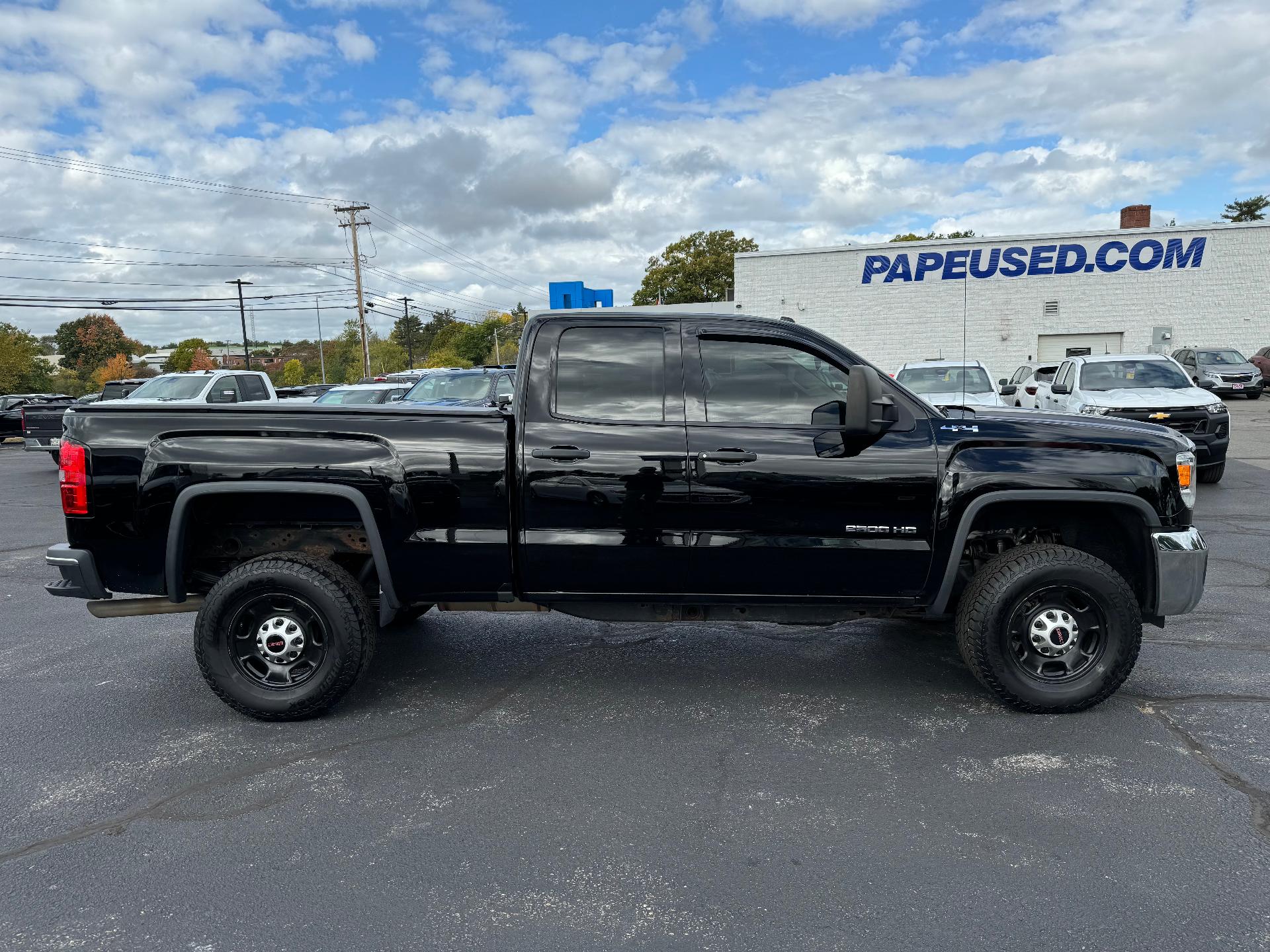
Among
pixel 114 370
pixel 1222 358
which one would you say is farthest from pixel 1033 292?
pixel 114 370

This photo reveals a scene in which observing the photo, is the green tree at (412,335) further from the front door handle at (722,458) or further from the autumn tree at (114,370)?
the front door handle at (722,458)

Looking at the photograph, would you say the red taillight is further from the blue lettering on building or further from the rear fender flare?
the blue lettering on building

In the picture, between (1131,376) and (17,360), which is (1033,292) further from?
(17,360)

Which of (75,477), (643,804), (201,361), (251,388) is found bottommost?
(643,804)

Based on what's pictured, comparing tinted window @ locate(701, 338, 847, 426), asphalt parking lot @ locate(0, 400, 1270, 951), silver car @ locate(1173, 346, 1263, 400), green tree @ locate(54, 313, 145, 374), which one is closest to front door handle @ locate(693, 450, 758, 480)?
tinted window @ locate(701, 338, 847, 426)

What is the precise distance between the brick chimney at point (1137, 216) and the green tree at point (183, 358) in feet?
343

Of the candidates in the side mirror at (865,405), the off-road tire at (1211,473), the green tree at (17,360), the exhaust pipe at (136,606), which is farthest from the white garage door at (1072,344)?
the green tree at (17,360)

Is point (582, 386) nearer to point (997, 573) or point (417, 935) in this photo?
point (997, 573)

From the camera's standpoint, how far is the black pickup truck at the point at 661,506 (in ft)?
13.7

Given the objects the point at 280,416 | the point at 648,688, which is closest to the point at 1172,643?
the point at 648,688

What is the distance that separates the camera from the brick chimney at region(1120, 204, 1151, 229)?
32344 mm

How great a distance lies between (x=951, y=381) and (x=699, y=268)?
5726 centimetres

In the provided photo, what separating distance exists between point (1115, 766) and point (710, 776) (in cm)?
172

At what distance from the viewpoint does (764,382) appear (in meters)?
4.36
